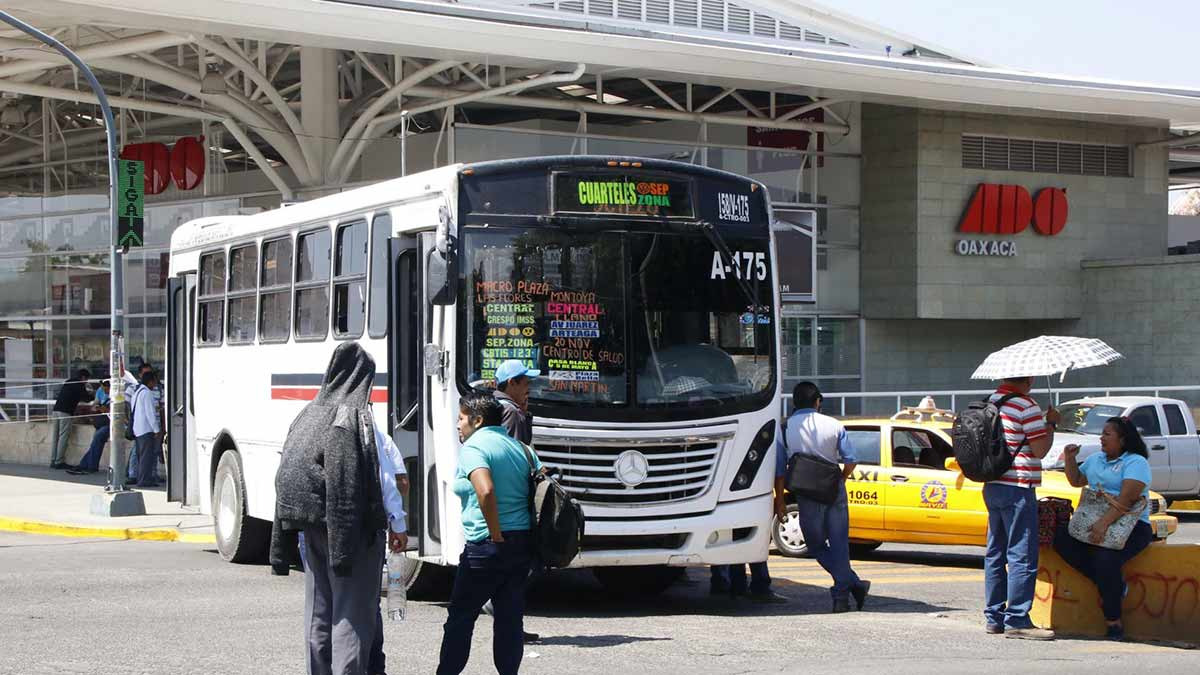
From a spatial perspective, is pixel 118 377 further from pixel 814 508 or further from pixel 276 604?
pixel 814 508

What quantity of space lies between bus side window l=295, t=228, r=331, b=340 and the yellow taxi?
489 centimetres

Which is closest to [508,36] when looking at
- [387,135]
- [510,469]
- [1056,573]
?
[387,135]

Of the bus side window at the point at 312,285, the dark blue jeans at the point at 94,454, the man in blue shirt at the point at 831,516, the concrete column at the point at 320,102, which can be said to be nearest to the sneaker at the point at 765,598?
the man in blue shirt at the point at 831,516

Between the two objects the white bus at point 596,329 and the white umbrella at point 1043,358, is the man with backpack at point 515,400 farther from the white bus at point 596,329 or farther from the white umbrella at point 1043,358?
the white umbrella at point 1043,358

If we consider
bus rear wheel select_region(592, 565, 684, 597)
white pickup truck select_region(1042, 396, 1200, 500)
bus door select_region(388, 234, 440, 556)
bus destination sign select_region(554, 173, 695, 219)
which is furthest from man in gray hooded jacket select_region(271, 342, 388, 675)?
white pickup truck select_region(1042, 396, 1200, 500)

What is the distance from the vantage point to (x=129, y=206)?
2027 cm

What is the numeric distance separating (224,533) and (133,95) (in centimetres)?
2001

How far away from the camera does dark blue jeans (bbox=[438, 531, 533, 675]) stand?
26.1 feet

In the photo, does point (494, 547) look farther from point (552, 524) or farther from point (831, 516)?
point (831, 516)

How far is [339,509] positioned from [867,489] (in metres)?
9.05

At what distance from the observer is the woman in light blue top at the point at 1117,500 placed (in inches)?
411

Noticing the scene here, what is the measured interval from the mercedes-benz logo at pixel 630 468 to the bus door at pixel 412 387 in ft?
4.27

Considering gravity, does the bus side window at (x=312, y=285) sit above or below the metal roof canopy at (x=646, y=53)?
below

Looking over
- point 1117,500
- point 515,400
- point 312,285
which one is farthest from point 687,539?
point 312,285
